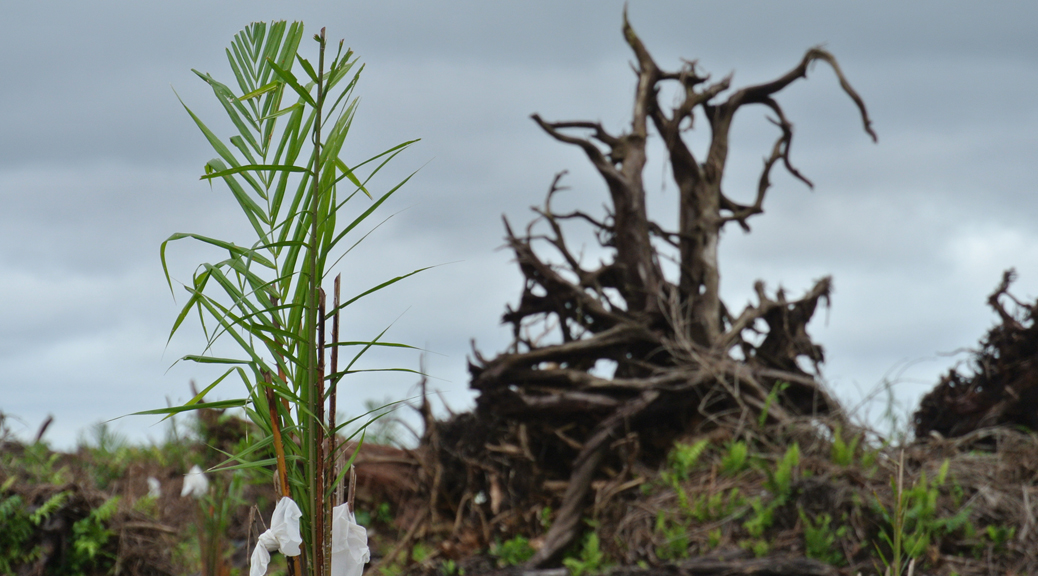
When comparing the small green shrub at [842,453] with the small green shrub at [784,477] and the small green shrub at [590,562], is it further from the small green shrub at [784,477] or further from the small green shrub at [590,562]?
the small green shrub at [590,562]

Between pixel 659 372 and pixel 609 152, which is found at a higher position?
pixel 609 152

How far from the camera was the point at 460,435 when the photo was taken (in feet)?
28.1

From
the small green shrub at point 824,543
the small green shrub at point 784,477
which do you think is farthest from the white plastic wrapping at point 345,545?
the small green shrub at point 784,477

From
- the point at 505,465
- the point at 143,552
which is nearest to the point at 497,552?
the point at 505,465

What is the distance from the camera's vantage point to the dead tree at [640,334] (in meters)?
7.59

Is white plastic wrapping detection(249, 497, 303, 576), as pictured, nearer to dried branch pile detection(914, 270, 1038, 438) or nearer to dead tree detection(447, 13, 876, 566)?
dead tree detection(447, 13, 876, 566)

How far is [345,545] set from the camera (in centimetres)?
226

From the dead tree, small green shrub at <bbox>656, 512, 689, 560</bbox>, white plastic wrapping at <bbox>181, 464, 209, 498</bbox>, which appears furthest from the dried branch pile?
white plastic wrapping at <bbox>181, 464, 209, 498</bbox>

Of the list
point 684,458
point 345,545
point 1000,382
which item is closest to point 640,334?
point 684,458

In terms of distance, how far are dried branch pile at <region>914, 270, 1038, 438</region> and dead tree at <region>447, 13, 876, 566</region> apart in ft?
5.46

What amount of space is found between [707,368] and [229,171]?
6.16 meters

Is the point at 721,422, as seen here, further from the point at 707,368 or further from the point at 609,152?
the point at 609,152

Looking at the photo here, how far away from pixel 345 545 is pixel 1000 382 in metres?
8.57

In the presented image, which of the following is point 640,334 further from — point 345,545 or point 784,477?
point 345,545
